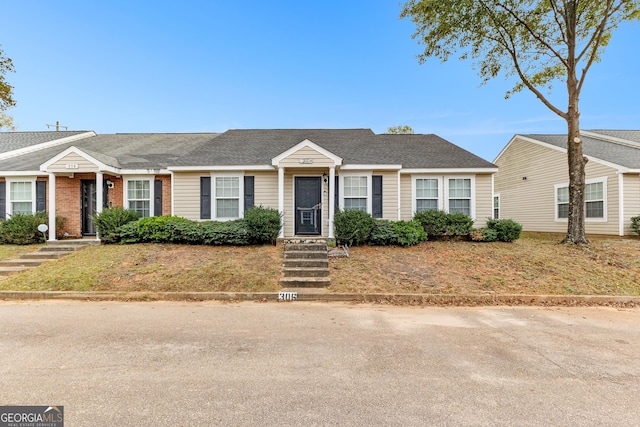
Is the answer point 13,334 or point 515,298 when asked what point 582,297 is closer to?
point 515,298

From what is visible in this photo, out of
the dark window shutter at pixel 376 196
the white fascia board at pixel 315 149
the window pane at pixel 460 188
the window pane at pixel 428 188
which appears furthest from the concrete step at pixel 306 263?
the window pane at pixel 460 188

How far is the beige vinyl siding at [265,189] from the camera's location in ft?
39.3

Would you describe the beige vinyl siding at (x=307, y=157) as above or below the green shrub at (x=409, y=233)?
above

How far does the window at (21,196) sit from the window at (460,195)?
17.1 m

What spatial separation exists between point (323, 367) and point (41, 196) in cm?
1469

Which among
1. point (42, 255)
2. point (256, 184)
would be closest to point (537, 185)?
point (256, 184)

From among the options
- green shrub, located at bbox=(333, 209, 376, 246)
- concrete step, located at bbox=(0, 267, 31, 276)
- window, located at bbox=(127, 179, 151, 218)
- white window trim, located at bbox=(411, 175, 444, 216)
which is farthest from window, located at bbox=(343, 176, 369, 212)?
concrete step, located at bbox=(0, 267, 31, 276)

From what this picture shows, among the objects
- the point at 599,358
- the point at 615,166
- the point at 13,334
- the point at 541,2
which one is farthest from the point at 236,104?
the point at 599,358

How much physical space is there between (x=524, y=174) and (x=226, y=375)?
20.1 metres

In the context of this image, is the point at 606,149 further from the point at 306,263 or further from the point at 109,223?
the point at 109,223

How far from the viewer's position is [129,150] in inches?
558

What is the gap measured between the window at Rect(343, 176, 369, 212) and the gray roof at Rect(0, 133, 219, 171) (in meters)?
7.46

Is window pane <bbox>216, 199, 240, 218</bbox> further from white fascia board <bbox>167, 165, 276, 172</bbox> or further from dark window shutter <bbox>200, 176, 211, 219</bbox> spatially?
white fascia board <bbox>167, 165, 276, 172</bbox>

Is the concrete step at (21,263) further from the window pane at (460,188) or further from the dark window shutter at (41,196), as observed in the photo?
the window pane at (460,188)
